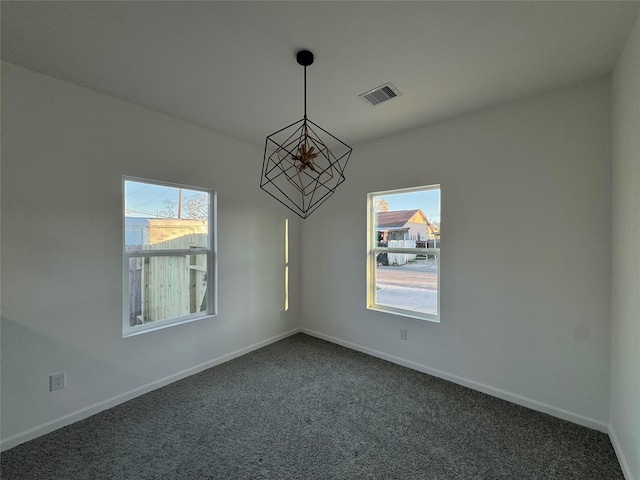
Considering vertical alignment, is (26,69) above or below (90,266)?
above

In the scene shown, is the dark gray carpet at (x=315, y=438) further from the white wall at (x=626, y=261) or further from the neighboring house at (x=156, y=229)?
the neighboring house at (x=156, y=229)

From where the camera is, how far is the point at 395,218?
130 inches

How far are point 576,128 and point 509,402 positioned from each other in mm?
2349

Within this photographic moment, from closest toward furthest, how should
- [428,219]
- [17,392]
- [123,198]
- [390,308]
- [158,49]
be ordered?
1. [158,49]
2. [17,392]
3. [123,198]
4. [428,219]
5. [390,308]

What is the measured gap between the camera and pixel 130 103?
248 centimetres

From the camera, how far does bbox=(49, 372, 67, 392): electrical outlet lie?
2.05 m

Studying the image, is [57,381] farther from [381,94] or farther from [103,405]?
[381,94]

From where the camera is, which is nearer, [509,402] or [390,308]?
[509,402]

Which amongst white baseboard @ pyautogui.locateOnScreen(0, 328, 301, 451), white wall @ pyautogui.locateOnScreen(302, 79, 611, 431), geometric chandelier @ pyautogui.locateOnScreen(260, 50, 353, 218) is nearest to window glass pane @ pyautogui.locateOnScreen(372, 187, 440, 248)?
white wall @ pyautogui.locateOnScreen(302, 79, 611, 431)

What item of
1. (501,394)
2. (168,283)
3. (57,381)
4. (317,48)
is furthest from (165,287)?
(501,394)

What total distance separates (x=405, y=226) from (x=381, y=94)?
149cm

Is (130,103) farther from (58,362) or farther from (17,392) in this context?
(17,392)

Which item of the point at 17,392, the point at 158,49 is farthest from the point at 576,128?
the point at 17,392

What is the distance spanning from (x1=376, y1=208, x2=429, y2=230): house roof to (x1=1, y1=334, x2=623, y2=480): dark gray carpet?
1.71 meters
